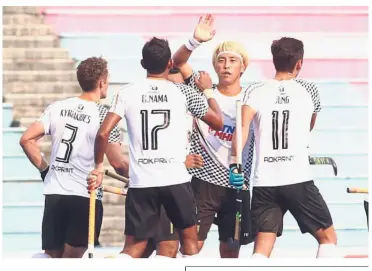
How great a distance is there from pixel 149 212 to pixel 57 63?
5.04m

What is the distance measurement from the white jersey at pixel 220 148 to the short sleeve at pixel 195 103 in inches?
20.5

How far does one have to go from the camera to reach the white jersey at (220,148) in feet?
38.0

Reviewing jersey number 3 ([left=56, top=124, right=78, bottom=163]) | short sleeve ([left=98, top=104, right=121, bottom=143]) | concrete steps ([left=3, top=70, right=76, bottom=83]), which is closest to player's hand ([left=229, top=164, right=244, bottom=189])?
short sleeve ([left=98, top=104, right=121, bottom=143])

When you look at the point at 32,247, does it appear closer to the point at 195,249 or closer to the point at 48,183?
the point at 48,183

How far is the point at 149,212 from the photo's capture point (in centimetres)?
1085

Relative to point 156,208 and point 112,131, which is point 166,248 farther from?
point 112,131

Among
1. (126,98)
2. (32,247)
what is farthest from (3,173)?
(126,98)

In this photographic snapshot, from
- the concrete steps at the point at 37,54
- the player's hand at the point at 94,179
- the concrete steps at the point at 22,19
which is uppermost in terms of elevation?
the concrete steps at the point at 22,19

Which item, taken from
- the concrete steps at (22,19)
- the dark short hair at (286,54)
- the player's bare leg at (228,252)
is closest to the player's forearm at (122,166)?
the player's bare leg at (228,252)

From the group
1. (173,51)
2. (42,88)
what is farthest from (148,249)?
(42,88)

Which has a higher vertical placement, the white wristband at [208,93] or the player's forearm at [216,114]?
the white wristband at [208,93]

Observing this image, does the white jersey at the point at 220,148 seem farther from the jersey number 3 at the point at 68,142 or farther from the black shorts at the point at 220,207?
the jersey number 3 at the point at 68,142

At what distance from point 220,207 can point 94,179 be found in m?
1.27
